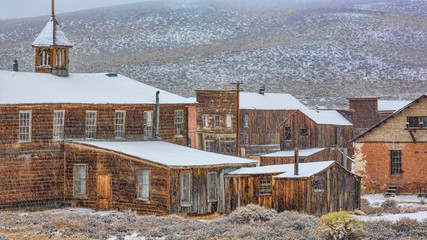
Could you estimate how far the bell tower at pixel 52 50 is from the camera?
36.7 m

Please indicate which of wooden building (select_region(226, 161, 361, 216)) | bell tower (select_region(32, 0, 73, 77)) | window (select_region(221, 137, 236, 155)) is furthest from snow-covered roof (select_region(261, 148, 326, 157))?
bell tower (select_region(32, 0, 73, 77))

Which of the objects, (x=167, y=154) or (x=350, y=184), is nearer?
(x=350, y=184)

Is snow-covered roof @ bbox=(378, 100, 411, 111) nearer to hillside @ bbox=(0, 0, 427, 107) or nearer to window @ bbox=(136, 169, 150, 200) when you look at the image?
hillside @ bbox=(0, 0, 427, 107)

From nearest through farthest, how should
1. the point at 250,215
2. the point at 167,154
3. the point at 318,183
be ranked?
the point at 250,215 < the point at 318,183 < the point at 167,154

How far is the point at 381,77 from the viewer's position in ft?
338

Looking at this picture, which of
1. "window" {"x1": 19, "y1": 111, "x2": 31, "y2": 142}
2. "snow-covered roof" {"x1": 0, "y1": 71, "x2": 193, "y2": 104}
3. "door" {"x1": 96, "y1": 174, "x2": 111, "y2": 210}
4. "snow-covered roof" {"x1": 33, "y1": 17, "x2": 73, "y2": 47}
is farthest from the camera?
"snow-covered roof" {"x1": 33, "y1": 17, "x2": 73, "y2": 47}

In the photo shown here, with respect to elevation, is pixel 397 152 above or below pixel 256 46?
below

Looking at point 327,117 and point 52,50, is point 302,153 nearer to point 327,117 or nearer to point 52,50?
point 327,117

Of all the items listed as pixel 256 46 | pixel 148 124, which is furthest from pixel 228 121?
pixel 256 46

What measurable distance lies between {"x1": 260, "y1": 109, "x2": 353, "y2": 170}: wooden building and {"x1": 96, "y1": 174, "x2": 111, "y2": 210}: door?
17.4 m

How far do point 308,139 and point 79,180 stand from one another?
20.9 meters

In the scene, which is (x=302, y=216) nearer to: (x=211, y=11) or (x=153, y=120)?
(x=153, y=120)

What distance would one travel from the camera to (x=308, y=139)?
4741cm

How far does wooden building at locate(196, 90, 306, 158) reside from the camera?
2265 inches
